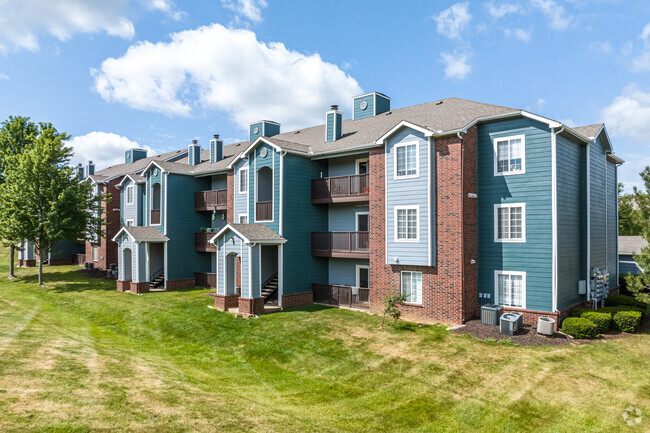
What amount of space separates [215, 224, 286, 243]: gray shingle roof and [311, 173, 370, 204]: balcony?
3.30 meters

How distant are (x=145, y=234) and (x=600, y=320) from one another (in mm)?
27881

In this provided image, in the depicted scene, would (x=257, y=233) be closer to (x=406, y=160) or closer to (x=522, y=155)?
(x=406, y=160)

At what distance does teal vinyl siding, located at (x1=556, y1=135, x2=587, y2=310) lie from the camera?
1808 cm

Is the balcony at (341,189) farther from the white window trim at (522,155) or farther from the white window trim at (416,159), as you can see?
the white window trim at (522,155)

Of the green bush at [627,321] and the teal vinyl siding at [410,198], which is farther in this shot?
the teal vinyl siding at [410,198]

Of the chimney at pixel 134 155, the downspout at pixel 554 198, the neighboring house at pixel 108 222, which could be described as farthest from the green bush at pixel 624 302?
the chimney at pixel 134 155

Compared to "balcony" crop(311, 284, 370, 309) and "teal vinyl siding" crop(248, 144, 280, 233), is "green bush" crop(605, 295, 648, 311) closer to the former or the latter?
"balcony" crop(311, 284, 370, 309)

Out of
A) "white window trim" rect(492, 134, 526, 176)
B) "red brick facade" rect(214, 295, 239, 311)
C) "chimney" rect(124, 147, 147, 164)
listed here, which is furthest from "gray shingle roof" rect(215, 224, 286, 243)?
"chimney" rect(124, 147, 147, 164)

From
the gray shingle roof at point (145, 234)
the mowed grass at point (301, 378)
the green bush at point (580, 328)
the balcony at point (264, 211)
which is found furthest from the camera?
the gray shingle roof at point (145, 234)

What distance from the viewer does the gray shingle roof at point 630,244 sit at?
34062mm

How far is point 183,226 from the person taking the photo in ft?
103

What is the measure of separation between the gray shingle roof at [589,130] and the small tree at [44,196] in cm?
3339

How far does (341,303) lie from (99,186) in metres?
29.5

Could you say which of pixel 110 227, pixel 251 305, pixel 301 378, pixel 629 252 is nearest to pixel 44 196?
pixel 110 227
